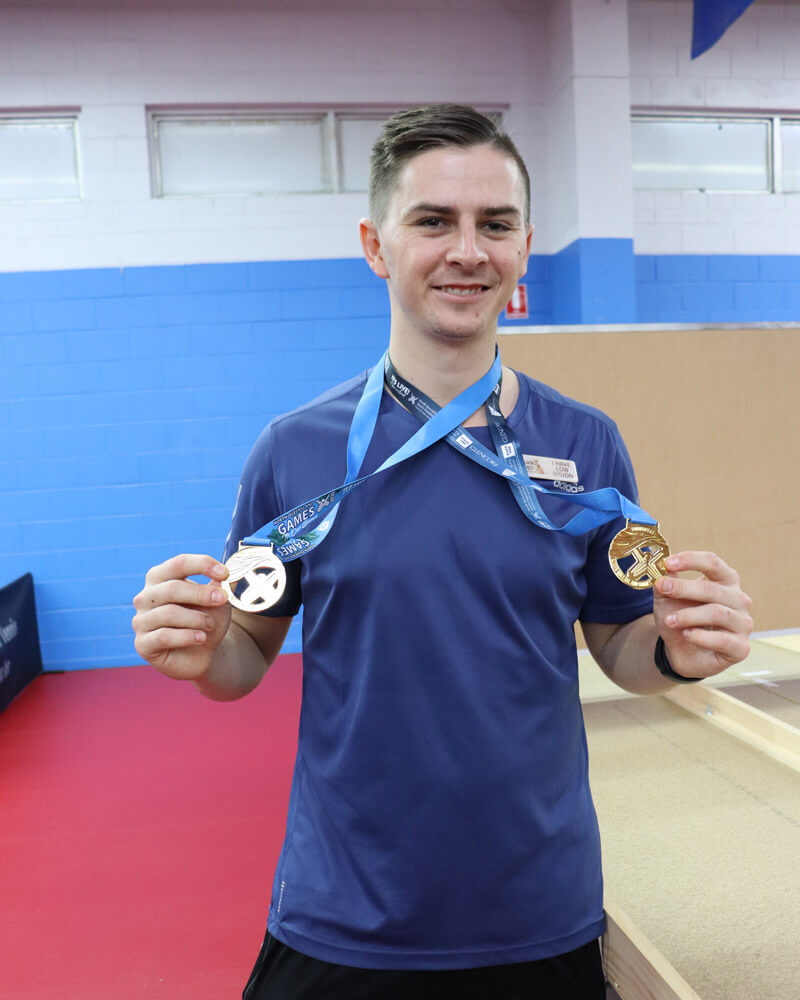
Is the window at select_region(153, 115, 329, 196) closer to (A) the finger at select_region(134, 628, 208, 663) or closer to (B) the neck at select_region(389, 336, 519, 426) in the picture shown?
Answer: (B) the neck at select_region(389, 336, 519, 426)

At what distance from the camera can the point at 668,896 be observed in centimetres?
136

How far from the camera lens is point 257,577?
1039mm

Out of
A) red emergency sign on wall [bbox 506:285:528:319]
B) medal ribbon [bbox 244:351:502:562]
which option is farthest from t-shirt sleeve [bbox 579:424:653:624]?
red emergency sign on wall [bbox 506:285:528:319]

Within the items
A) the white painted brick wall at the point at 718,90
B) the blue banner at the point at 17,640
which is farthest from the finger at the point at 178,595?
the white painted brick wall at the point at 718,90

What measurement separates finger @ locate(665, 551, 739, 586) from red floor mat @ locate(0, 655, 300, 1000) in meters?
1.97

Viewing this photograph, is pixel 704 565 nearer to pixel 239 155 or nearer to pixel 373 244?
pixel 373 244

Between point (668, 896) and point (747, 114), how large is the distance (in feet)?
20.4

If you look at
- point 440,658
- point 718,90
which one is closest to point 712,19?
point 718,90

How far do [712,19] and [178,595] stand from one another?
474cm

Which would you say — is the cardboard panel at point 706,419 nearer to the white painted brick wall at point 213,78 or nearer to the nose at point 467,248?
the nose at point 467,248

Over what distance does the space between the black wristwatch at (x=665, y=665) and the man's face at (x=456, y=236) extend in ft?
1.62

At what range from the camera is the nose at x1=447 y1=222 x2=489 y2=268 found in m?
1.03

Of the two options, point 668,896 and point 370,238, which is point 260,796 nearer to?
point 668,896

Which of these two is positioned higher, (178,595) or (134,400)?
(134,400)
